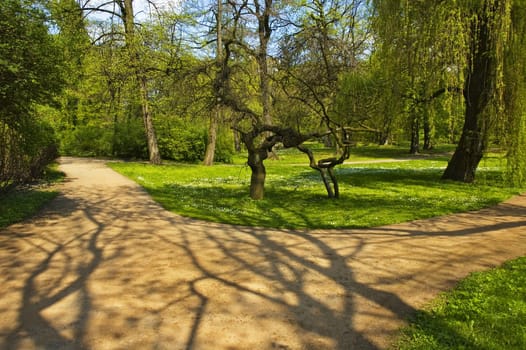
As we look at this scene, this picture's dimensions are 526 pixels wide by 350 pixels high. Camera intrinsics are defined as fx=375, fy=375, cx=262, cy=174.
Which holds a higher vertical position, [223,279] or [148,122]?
[148,122]

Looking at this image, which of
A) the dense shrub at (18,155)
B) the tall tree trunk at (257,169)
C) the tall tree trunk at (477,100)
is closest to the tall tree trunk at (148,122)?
the dense shrub at (18,155)

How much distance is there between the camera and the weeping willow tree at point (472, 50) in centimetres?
1012

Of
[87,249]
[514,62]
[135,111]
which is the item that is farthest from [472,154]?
[135,111]

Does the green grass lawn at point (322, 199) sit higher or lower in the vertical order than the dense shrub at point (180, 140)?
lower

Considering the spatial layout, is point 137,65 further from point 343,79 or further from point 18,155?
point 18,155

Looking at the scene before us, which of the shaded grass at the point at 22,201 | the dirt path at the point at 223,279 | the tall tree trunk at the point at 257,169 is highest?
the tall tree trunk at the point at 257,169

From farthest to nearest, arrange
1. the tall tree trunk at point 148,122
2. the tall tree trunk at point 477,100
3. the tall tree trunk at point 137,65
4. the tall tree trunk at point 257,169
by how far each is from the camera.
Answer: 1. the tall tree trunk at point 148,122
2. the tall tree trunk at point 137,65
3. the tall tree trunk at point 257,169
4. the tall tree trunk at point 477,100

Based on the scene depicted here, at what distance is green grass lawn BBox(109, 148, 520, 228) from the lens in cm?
915

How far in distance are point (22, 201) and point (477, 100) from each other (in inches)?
579

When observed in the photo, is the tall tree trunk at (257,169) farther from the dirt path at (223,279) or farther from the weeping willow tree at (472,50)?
the weeping willow tree at (472,50)

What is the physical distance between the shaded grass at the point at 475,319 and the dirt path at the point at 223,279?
0.68ft

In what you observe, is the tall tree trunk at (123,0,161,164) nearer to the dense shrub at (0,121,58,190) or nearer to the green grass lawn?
the green grass lawn

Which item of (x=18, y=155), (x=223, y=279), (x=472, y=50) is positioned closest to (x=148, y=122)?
(x=18, y=155)

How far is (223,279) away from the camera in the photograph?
5.18 m
